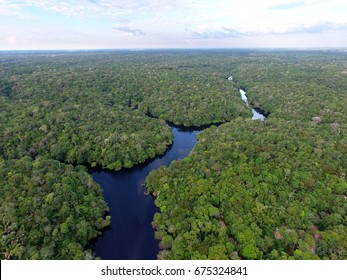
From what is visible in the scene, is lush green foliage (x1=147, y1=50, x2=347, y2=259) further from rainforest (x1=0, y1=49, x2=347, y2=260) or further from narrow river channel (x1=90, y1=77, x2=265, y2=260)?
narrow river channel (x1=90, y1=77, x2=265, y2=260)

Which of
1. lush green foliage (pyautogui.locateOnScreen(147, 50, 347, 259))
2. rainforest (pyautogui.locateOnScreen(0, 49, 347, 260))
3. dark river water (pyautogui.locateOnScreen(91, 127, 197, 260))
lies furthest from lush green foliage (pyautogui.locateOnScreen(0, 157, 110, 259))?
lush green foliage (pyautogui.locateOnScreen(147, 50, 347, 259))

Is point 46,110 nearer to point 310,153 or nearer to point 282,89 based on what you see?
point 310,153

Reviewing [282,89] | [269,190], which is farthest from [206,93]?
[269,190]

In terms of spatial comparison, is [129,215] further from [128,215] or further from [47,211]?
[47,211]

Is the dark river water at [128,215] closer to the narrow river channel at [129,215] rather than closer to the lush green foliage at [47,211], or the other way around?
the narrow river channel at [129,215]

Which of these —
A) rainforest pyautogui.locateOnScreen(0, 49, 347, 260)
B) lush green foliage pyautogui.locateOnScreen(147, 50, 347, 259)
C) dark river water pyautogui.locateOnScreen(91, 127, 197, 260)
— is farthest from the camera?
dark river water pyautogui.locateOnScreen(91, 127, 197, 260)

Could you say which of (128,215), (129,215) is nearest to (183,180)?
(129,215)

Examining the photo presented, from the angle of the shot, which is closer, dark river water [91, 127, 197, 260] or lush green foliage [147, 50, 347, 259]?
lush green foliage [147, 50, 347, 259]
